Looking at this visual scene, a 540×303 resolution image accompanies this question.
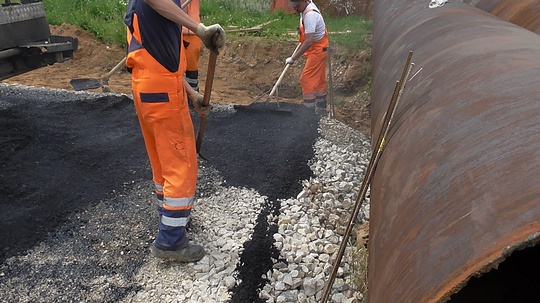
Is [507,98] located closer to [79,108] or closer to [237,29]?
[79,108]

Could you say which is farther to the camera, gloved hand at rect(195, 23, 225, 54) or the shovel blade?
the shovel blade

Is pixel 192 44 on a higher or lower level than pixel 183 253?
higher

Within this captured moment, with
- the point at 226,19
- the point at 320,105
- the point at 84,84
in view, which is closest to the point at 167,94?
the point at 320,105

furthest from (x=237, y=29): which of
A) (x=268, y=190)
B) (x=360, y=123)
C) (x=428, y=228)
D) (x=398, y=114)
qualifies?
(x=428, y=228)

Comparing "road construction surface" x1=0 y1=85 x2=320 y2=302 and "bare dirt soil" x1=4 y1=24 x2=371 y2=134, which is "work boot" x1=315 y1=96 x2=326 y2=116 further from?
"bare dirt soil" x1=4 y1=24 x2=371 y2=134

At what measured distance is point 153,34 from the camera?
2.82m

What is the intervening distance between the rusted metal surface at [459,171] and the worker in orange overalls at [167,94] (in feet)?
4.80

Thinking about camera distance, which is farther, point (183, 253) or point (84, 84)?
point (84, 84)

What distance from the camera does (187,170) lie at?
119 inches

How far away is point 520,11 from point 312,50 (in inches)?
132

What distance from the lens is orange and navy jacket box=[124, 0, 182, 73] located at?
9.25 feet

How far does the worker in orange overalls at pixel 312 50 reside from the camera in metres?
6.19

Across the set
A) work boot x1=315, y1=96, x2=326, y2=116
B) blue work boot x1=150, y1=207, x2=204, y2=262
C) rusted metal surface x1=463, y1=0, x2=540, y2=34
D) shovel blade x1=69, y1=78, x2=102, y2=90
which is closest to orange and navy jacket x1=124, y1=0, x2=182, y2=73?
blue work boot x1=150, y1=207, x2=204, y2=262

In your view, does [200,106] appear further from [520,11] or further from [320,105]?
[320,105]
